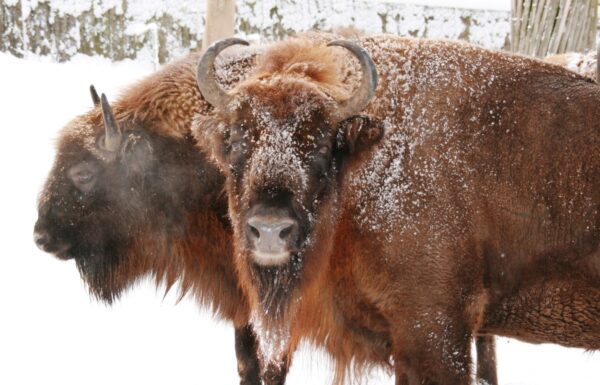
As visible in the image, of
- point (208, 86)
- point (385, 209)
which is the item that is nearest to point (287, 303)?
point (385, 209)

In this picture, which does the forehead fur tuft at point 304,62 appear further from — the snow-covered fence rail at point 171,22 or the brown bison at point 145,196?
the snow-covered fence rail at point 171,22

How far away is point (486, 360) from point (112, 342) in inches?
130

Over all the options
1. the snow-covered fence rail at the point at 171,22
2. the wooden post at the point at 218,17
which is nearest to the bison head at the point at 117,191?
the wooden post at the point at 218,17

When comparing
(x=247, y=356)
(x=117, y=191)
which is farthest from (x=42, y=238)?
(x=247, y=356)

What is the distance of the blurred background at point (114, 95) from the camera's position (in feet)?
22.9

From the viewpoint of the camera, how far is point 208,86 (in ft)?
14.7

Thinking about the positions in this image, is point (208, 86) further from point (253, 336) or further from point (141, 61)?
point (141, 61)

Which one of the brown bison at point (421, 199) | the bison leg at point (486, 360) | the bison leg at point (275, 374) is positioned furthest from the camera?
the bison leg at point (486, 360)

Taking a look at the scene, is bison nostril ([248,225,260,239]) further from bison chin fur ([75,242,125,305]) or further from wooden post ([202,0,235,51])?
wooden post ([202,0,235,51])

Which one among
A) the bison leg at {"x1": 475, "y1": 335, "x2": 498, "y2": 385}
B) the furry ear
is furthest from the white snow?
the furry ear

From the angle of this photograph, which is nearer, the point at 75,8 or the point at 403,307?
the point at 403,307

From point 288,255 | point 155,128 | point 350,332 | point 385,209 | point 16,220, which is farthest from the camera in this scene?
point 16,220

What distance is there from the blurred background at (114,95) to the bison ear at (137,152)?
817 millimetres

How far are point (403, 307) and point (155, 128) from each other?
222 centimetres
